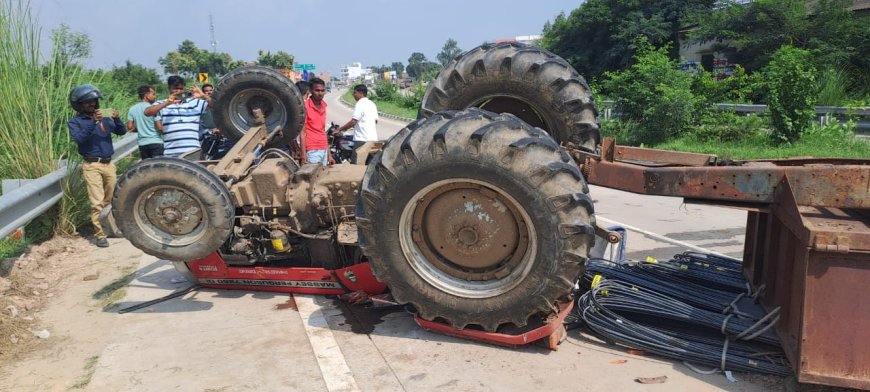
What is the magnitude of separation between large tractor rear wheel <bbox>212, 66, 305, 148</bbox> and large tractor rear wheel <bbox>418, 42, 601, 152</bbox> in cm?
195

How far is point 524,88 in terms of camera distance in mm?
5242

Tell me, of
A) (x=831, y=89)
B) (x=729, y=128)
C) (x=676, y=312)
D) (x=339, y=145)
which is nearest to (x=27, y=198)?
(x=339, y=145)

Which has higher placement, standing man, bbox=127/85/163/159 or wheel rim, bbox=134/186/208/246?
standing man, bbox=127/85/163/159

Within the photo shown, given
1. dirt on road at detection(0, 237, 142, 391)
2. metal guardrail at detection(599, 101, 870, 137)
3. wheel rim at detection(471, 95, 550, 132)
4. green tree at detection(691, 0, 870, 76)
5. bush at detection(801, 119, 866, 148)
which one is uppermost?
green tree at detection(691, 0, 870, 76)

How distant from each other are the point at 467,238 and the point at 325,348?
121cm

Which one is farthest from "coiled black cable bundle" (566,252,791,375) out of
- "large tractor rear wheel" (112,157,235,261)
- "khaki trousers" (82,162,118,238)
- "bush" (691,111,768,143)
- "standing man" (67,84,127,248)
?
"bush" (691,111,768,143)

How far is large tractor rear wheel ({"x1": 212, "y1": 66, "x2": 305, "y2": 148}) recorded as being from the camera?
662 centimetres

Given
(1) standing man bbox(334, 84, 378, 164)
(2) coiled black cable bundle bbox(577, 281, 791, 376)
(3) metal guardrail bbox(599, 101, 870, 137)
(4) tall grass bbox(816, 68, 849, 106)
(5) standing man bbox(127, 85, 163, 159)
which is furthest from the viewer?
(4) tall grass bbox(816, 68, 849, 106)

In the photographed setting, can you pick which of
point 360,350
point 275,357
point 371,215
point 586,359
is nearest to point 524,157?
point 371,215

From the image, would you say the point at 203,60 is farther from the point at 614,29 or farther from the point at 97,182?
the point at 97,182

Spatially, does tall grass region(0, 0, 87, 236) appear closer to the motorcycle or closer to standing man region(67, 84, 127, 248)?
standing man region(67, 84, 127, 248)

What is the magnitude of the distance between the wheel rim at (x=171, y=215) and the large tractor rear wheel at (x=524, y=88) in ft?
6.68

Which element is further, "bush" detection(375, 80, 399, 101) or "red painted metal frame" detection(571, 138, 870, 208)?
"bush" detection(375, 80, 399, 101)

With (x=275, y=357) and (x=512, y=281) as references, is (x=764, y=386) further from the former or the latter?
(x=275, y=357)
